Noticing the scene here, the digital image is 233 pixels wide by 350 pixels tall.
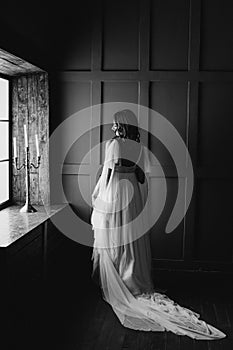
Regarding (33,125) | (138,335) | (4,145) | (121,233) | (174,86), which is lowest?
(138,335)

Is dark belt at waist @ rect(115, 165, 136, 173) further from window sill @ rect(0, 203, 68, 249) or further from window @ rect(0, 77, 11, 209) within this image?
window @ rect(0, 77, 11, 209)

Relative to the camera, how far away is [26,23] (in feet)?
14.6

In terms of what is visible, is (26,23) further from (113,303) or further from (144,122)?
(113,303)

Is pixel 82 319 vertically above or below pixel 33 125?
below

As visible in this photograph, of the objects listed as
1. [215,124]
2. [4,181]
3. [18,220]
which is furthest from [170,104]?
[18,220]

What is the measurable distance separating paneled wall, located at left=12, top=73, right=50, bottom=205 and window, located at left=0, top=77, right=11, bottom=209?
0.07m

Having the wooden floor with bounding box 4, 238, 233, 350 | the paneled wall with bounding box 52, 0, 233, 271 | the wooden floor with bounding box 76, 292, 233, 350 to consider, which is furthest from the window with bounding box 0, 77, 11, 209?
the wooden floor with bounding box 76, 292, 233, 350

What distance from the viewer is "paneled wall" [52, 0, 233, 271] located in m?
5.17

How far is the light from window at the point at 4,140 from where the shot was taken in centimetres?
493

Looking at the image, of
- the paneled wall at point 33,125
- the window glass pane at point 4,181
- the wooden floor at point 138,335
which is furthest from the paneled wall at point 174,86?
the wooden floor at point 138,335

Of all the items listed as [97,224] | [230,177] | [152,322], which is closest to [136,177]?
[97,224]

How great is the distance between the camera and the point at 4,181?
5.03 metres

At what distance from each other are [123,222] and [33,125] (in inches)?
48.0

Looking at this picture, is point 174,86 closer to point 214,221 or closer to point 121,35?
point 121,35
